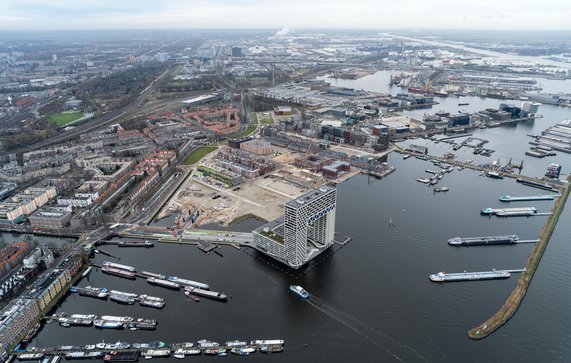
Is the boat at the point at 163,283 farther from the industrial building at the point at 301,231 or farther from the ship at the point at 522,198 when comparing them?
the ship at the point at 522,198

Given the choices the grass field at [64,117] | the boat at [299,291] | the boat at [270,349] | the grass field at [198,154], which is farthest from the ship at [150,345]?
the grass field at [64,117]

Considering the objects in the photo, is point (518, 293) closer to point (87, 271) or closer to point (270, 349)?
point (270, 349)

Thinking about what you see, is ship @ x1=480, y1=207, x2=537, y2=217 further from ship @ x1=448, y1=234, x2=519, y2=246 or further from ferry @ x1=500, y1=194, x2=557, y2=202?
ship @ x1=448, y1=234, x2=519, y2=246

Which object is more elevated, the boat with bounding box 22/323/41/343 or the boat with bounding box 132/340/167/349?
the boat with bounding box 132/340/167/349

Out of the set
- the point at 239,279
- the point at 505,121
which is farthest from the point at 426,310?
the point at 505,121

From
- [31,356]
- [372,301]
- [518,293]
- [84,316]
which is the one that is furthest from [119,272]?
[518,293]

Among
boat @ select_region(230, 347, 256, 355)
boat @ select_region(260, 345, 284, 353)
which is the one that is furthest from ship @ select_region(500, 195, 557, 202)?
boat @ select_region(230, 347, 256, 355)

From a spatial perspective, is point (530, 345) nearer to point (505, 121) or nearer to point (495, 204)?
point (495, 204)
